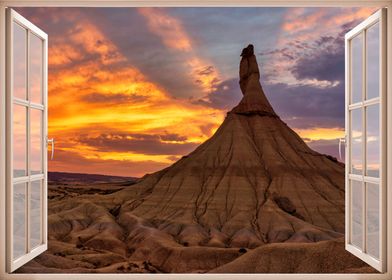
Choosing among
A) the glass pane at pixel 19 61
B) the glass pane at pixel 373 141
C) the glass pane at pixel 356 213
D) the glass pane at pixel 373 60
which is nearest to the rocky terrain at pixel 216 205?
the glass pane at pixel 19 61

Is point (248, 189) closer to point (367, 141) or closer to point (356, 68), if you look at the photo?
point (356, 68)

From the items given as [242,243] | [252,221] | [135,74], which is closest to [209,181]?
[252,221]

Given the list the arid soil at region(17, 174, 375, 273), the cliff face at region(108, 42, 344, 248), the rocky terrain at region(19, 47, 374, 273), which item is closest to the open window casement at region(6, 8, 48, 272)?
the arid soil at region(17, 174, 375, 273)

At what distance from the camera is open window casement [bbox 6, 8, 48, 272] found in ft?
8.95

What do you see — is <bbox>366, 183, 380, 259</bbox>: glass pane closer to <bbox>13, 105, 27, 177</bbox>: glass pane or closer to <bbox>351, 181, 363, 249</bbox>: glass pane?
<bbox>351, 181, 363, 249</bbox>: glass pane

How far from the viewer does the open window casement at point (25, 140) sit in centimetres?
273

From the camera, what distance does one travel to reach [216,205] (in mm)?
34312

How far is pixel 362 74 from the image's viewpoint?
3010 mm

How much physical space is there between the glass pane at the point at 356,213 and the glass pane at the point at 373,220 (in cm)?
6

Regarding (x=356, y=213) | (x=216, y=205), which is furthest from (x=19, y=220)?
(x=216, y=205)

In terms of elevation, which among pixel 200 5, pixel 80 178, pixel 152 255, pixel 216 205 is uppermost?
pixel 200 5

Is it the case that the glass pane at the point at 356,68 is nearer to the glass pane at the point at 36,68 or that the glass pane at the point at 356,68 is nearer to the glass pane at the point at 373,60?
the glass pane at the point at 373,60

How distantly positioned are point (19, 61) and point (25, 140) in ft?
1.60

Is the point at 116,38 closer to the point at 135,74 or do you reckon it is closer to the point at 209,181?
the point at 135,74
